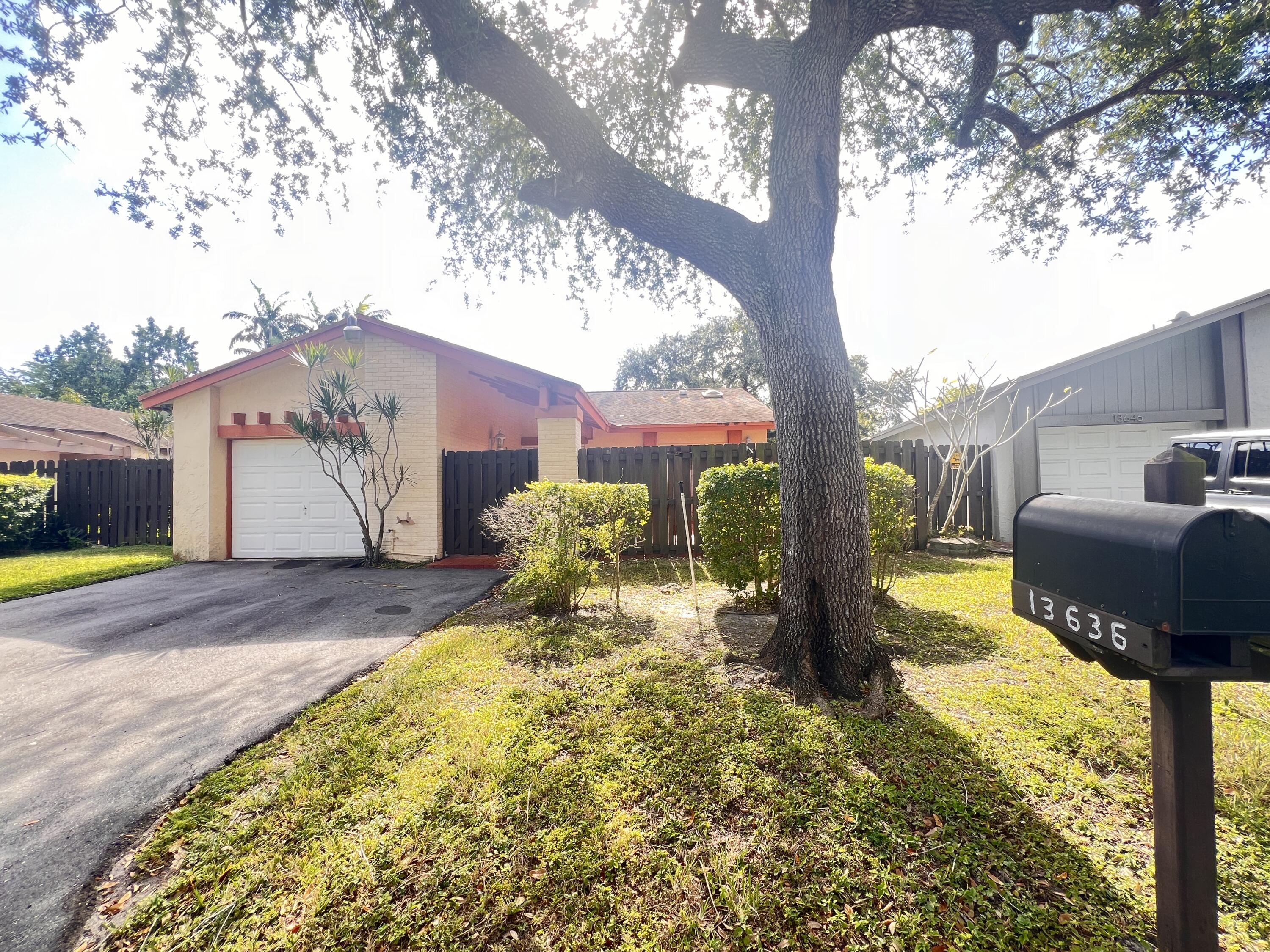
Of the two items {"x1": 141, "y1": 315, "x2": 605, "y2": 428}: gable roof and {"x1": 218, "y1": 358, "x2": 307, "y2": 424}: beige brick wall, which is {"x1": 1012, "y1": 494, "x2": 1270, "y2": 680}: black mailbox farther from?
{"x1": 218, "y1": 358, "x2": 307, "y2": 424}: beige brick wall

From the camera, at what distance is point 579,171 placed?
14.5 feet

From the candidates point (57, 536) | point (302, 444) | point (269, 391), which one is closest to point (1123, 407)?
point (302, 444)

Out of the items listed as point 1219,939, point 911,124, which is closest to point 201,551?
point 1219,939

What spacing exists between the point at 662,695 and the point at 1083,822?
84.2 inches

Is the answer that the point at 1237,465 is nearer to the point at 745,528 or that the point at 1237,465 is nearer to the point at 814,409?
the point at 745,528

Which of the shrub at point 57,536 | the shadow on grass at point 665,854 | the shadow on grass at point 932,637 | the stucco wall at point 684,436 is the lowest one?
the shadow on grass at point 665,854

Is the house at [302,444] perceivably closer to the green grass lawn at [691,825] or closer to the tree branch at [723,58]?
the tree branch at [723,58]

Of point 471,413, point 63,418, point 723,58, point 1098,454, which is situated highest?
point 723,58

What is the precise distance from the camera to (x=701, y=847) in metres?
1.96

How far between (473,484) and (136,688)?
19.5 feet

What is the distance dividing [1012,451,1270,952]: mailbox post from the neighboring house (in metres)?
22.3

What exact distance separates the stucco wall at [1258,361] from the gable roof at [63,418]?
3327 centimetres

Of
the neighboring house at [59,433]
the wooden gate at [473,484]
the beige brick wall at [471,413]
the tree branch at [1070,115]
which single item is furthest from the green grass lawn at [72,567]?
the tree branch at [1070,115]

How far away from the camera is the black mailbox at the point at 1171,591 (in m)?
1.20
